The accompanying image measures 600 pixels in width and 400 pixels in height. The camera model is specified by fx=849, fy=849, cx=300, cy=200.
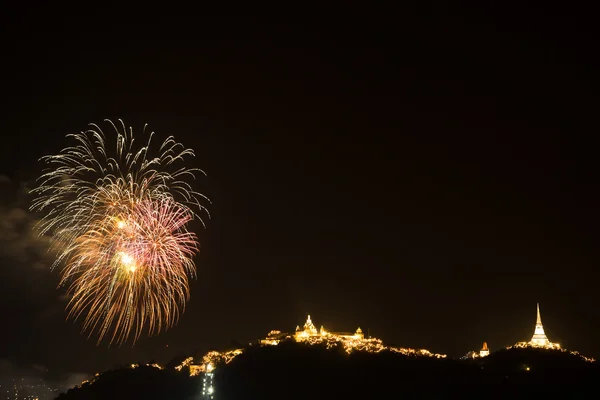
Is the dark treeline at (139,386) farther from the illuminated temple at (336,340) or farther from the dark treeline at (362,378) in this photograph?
the illuminated temple at (336,340)

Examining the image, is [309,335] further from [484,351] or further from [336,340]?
[484,351]

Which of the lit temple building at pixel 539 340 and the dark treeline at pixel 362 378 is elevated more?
the lit temple building at pixel 539 340

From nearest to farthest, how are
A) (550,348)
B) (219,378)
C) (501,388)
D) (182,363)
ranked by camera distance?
(501,388) < (219,378) < (550,348) < (182,363)

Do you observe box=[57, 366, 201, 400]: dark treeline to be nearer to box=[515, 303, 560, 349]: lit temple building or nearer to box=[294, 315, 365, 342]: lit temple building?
box=[294, 315, 365, 342]: lit temple building

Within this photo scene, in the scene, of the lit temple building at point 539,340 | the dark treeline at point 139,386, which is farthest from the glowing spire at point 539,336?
the dark treeline at point 139,386

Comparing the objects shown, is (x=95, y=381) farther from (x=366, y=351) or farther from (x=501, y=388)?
(x=501, y=388)

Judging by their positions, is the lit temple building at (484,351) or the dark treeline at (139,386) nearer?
the dark treeline at (139,386)

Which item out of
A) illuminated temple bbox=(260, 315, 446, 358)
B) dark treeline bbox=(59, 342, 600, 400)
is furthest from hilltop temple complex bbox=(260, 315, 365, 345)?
dark treeline bbox=(59, 342, 600, 400)

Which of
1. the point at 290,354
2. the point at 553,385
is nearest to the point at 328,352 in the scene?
the point at 290,354
